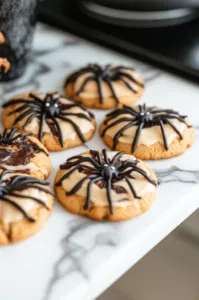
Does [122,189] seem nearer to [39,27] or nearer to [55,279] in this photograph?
[55,279]

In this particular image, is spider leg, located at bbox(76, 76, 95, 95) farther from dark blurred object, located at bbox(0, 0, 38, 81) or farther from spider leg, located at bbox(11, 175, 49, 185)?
spider leg, located at bbox(11, 175, 49, 185)

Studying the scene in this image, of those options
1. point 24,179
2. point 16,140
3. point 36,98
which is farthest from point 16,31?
point 24,179

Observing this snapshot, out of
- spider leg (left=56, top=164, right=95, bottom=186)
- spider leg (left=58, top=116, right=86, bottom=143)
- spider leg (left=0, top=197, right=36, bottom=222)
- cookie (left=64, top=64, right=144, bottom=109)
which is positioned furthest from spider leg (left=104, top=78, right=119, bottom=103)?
spider leg (left=0, top=197, right=36, bottom=222)

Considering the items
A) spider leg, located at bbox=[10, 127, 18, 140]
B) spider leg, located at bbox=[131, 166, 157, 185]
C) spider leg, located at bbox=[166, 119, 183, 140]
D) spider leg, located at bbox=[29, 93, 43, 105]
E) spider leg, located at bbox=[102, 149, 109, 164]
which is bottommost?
spider leg, located at bbox=[10, 127, 18, 140]

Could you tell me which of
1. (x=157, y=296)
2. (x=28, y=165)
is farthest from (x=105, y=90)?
(x=157, y=296)

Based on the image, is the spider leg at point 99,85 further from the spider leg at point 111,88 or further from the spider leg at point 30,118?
the spider leg at point 30,118

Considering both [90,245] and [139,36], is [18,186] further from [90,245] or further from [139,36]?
[139,36]
